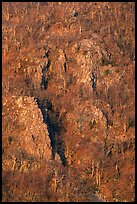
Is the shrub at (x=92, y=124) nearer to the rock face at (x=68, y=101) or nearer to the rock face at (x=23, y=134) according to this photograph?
the rock face at (x=68, y=101)

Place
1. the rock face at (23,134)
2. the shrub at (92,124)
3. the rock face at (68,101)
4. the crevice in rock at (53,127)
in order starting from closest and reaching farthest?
the rock face at (68,101) < the rock face at (23,134) < the crevice in rock at (53,127) < the shrub at (92,124)

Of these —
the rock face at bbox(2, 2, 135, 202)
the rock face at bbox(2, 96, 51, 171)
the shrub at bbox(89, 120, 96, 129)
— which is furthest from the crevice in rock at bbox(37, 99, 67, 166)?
the shrub at bbox(89, 120, 96, 129)

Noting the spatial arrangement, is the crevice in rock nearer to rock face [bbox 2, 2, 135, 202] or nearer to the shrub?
rock face [bbox 2, 2, 135, 202]

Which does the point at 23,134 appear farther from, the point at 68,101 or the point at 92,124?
the point at 92,124

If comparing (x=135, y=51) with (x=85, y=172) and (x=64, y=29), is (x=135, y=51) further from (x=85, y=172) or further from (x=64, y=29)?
(x=85, y=172)

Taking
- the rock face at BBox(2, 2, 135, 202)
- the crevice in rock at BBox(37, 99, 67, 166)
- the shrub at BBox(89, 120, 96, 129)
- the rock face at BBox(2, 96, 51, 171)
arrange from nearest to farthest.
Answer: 1. the rock face at BBox(2, 2, 135, 202)
2. the rock face at BBox(2, 96, 51, 171)
3. the crevice in rock at BBox(37, 99, 67, 166)
4. the shrub at BBox(89, 120, 96, 129)

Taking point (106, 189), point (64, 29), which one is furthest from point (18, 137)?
point (64, 29)

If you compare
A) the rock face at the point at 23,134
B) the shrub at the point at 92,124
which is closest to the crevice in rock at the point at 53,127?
the rock face at the point at 23,134

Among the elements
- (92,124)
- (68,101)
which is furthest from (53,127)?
(92,124)
